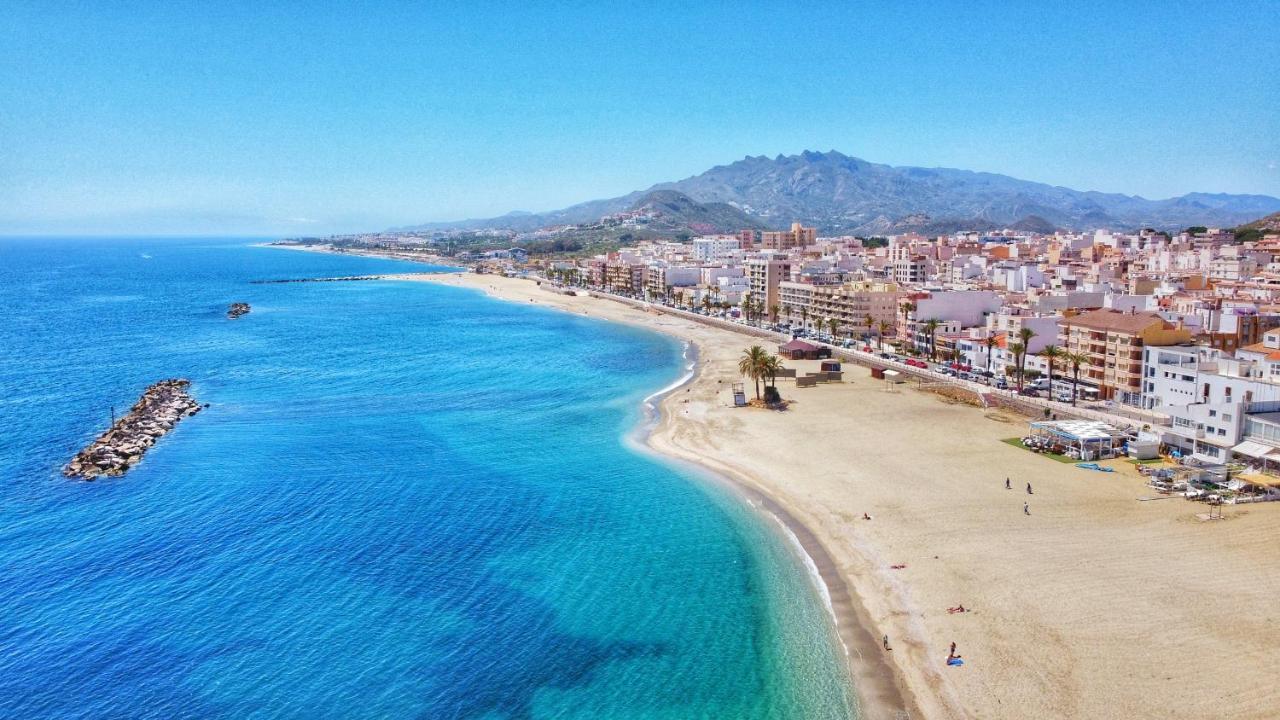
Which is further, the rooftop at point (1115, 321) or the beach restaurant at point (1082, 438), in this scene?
the rooftop at point (1115, 321)

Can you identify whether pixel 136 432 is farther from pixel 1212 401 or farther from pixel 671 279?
pixel 671 279

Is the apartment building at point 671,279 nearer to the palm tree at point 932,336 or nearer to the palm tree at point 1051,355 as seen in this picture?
the palm tree at point 932,336

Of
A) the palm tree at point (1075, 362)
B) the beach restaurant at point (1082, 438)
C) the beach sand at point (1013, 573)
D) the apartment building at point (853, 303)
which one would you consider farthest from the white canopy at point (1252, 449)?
the apartment building at point (853, 303)

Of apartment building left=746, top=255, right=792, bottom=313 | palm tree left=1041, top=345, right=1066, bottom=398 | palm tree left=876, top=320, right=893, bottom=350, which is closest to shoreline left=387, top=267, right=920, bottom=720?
palm tree left=1041, top=345, right=1066, bottom=398

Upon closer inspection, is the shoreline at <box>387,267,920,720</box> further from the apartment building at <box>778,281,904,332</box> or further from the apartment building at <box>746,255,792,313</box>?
the apartment building at <box>746,255,792,313</box>

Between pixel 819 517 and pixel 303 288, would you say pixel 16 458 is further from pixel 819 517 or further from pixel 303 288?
pixel 303 288

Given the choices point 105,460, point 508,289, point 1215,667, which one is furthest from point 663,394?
point 508,289

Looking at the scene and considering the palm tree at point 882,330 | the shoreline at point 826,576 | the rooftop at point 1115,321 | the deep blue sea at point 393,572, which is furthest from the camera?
the palm tree at point 882,330

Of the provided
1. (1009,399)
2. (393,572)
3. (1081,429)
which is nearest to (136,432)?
(393,572)
